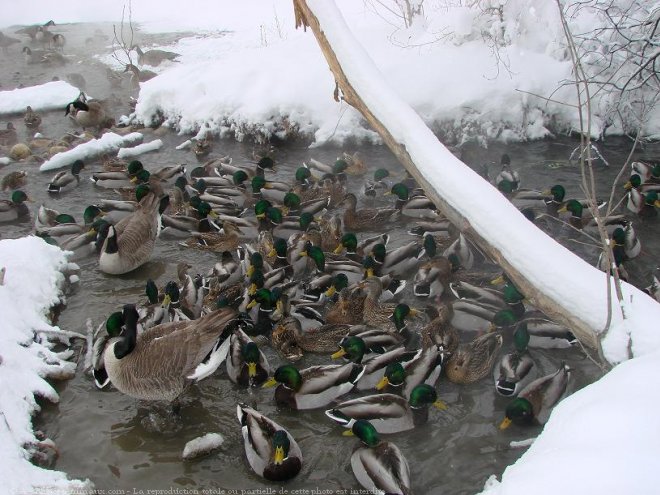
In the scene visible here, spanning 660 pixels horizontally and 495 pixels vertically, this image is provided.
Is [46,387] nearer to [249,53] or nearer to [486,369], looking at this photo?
[486,369]

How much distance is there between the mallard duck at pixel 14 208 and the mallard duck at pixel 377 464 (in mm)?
6180

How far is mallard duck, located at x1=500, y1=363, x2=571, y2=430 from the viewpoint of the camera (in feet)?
16.0

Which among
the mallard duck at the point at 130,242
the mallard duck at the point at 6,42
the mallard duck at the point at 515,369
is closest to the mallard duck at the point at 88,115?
the mallard duck at the point at 130,242

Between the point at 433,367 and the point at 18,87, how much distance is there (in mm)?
13298

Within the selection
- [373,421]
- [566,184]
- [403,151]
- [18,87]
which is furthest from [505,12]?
[18,87]

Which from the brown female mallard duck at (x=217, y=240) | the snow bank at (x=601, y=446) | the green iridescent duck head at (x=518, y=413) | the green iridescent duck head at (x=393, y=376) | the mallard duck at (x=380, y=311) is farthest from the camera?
the brown female mallard duck at (x=217, y=240)

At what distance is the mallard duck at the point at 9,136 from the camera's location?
37.1 feet

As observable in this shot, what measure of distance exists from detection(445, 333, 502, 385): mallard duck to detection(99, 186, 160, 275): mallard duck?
3774 mm

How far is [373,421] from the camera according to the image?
4.93 meters

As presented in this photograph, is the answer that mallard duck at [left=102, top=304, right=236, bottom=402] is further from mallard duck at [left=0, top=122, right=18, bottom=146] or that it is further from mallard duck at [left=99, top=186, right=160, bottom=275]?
mallard duck at [left=0, top=122, right=18, bottom=146]

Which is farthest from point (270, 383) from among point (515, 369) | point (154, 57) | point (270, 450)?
point (154, 57)

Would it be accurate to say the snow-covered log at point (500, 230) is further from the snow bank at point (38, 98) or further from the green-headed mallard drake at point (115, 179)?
the snow bank at point (38, 98)

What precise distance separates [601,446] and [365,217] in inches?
240

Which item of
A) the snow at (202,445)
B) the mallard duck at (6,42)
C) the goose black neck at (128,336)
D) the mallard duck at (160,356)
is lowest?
the mallard duck at (6,42)
